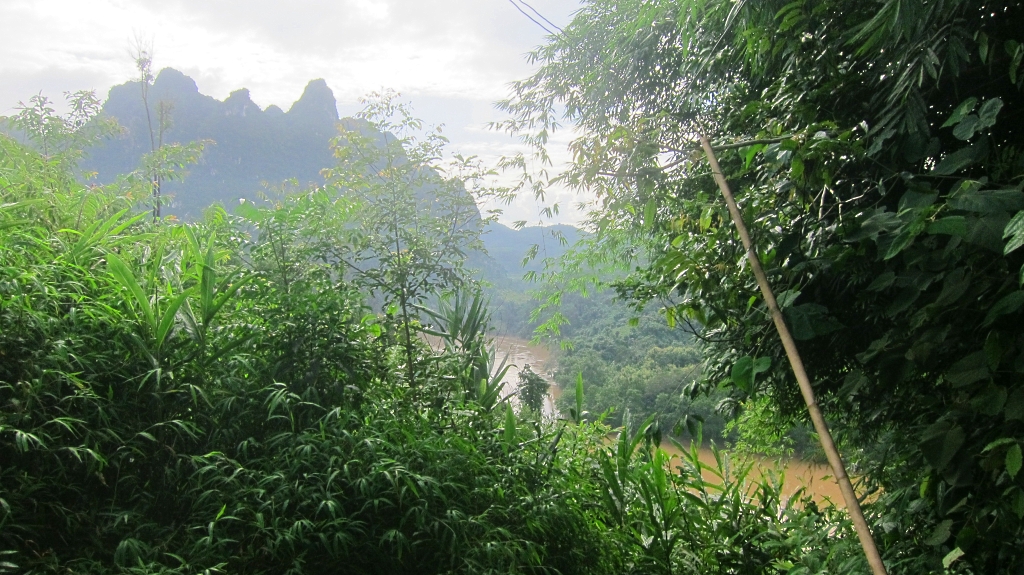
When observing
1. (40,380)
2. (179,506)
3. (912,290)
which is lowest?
(179,506)

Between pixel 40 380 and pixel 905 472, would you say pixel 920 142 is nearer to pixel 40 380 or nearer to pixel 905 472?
pixel 905 472

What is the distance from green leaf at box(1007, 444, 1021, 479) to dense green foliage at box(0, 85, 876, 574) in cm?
53

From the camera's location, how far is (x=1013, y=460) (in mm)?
902

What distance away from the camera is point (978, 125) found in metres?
1.04

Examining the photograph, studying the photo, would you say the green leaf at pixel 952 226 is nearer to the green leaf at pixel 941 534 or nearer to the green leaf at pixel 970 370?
the green leaf at pixel 970 370

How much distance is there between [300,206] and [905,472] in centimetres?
182

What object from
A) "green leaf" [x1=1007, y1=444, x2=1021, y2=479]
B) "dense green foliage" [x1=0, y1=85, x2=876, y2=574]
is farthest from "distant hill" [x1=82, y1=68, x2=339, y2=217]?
"green leaf" [x1=1007, y1=444, x2=1021, y2=479]

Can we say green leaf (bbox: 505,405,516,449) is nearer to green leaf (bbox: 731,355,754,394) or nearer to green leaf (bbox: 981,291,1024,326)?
green leaf (bbox: 731,355,754,394)

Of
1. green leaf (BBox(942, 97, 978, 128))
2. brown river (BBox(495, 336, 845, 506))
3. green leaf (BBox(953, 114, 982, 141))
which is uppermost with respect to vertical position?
green leaf (BBox(942, 97, 978, 128))

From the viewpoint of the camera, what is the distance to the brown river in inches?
96.2

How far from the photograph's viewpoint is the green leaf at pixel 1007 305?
92 centimetres

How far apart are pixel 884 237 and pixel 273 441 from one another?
4.71 ft

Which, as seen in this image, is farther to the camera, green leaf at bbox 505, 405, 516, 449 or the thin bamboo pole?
Answer: green leaf at bbox 505, 405, 516, 449

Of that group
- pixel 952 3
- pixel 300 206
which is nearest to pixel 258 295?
pixel 300 206
